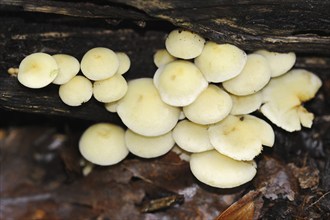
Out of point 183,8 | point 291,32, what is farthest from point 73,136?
point 291,32

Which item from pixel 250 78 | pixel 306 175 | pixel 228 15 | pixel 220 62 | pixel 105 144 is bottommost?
pixel 105 144

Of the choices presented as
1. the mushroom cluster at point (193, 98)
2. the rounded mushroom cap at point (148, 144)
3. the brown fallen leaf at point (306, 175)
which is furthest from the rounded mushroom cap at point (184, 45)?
the brown fallen leaf at point (306, 175)

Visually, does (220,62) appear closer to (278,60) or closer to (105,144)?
(278,60)

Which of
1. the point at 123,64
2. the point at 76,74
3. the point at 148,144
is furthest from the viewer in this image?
the point at 148,144

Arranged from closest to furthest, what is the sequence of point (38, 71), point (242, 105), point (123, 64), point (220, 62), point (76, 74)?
point (38, 71) < point (220, 62) < point (76, 74) < point (123, 64) < point (242, 105)

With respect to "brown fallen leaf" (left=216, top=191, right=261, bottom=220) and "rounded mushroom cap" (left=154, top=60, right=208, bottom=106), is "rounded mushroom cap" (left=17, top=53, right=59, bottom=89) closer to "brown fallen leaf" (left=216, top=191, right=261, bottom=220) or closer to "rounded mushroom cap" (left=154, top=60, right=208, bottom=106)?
"rounded mushroom cap" (left=154, top=60, right=208, bottom=106)

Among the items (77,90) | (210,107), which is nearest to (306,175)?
(210,107)

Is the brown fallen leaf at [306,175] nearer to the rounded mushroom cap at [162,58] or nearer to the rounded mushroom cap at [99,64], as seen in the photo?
the rounded mushroom cap at [162,58]
